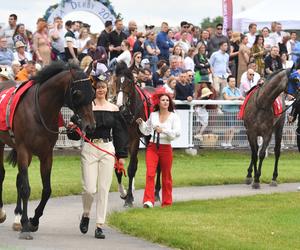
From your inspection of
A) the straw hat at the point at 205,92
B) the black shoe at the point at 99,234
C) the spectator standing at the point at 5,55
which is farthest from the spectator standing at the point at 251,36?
the black shoe at the point at 99,234

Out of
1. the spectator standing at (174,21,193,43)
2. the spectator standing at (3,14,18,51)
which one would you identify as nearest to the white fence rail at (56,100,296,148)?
the spectator standing at (174,21,193,43)

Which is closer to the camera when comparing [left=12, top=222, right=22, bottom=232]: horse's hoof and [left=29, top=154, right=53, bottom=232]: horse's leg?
[left=29, top=154, right=53, bottom=232]: horse's leg

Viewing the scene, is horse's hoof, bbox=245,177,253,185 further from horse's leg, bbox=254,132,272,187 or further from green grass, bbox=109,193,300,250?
green grass, bbox=109,193,300,250

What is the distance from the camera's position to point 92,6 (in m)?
28.2

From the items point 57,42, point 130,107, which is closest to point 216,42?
point 57,42

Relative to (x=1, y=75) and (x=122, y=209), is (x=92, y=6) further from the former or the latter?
(x=122, y=209)

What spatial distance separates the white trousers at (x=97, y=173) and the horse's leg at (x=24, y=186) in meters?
0.71

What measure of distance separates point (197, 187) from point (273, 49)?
983 centimetres

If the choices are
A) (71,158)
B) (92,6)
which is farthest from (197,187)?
(92,6)

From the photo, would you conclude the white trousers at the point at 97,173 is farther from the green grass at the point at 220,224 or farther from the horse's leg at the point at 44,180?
the green grass at the point at 220,224

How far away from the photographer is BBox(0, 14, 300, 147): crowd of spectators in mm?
23781

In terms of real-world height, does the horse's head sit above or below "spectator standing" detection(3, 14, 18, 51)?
below

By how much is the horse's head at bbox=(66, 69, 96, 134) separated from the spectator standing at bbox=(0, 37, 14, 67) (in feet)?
37.9

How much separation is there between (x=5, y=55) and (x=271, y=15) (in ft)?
46.6
